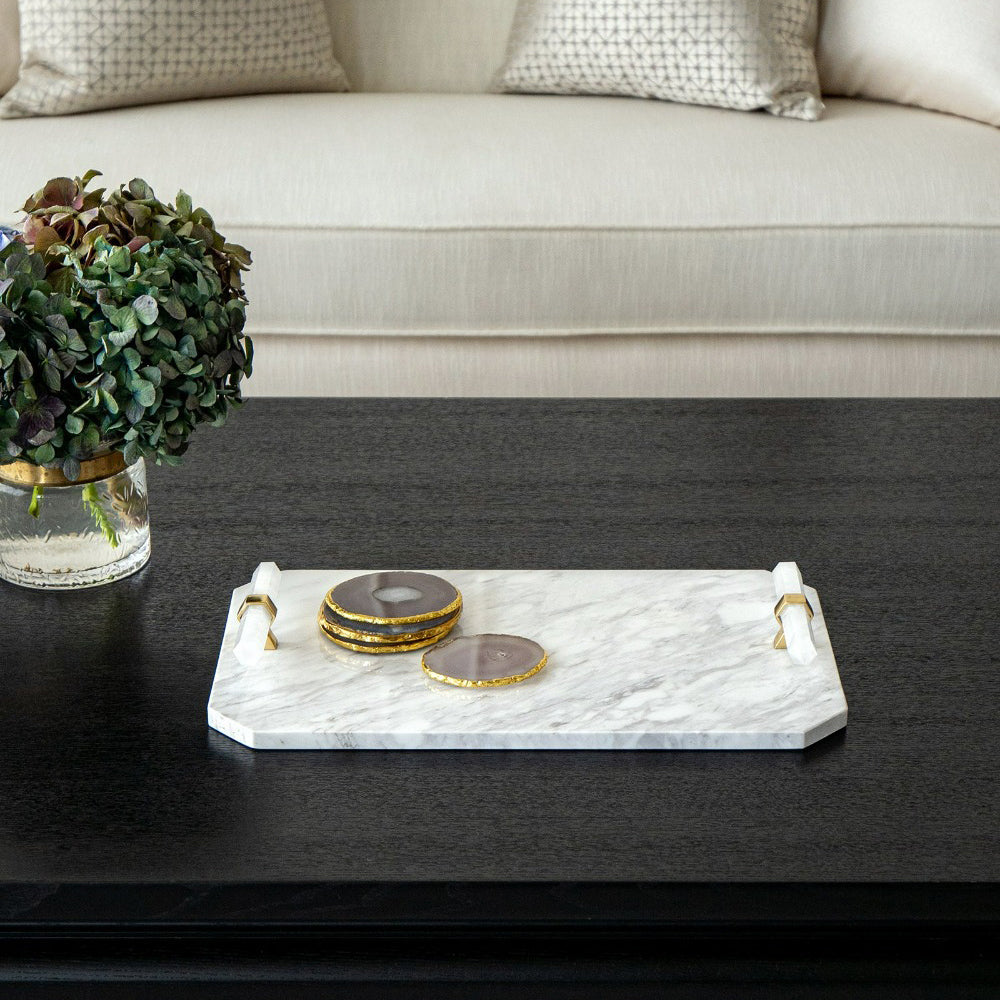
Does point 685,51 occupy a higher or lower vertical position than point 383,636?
higher

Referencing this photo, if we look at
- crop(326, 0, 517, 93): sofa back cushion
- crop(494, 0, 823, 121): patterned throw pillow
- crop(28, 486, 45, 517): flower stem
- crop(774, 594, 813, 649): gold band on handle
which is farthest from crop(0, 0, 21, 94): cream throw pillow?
crop(774, 594, 813, 649): gold band on handle

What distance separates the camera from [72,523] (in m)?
0.90

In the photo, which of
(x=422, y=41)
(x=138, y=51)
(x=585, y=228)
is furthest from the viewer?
(x=422, y=41)

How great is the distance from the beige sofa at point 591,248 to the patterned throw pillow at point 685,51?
0.11 m

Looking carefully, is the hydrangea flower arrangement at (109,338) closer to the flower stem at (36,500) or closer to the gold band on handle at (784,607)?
the flower stem at (36,500)

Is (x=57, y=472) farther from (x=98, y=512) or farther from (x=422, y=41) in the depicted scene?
(x=422, y=41)

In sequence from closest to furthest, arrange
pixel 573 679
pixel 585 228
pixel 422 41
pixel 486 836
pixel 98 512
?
pixel 486 836 < pixel 573 679 < pixel 98 512 < pixel 585 228 < pixel 422 41

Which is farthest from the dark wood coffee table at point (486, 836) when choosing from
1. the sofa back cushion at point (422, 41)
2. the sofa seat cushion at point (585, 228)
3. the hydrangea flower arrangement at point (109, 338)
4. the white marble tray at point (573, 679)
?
the sofa back cushion at point (422, 41)

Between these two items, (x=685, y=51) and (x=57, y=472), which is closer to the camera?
(x=57, y=472)

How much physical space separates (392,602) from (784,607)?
0.80 feet

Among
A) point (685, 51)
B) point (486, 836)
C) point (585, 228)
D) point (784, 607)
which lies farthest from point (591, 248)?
point (486, 836)

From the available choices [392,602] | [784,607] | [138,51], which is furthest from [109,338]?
[138,51]

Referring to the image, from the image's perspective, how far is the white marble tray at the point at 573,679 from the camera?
2.43 ft

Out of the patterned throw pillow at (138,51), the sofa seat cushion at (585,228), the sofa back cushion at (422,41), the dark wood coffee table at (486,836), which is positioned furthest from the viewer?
the sofa back cushion at (422,41)
